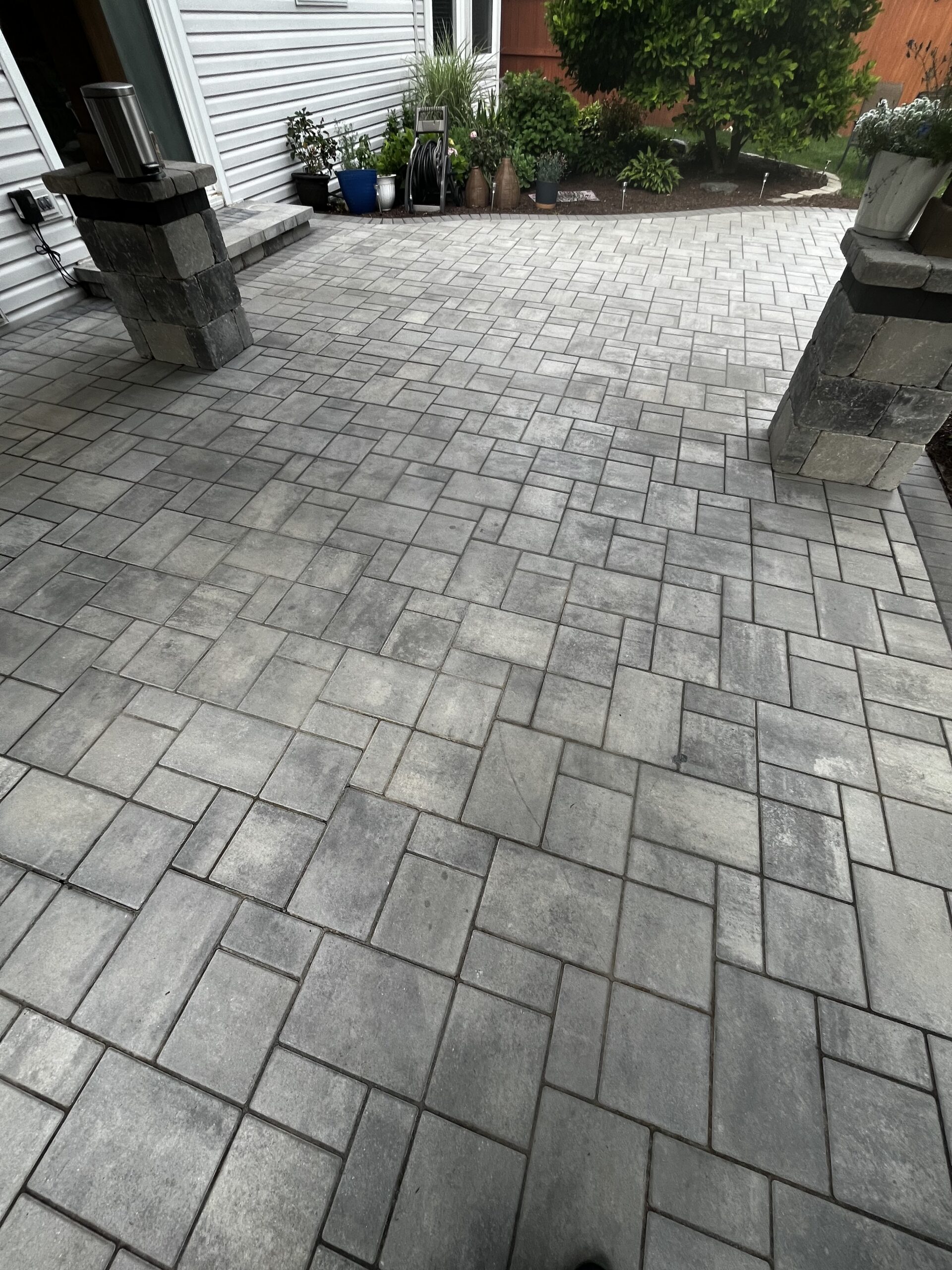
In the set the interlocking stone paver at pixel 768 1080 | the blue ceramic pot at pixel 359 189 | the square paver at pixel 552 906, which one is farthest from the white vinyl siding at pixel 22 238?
the interlocking stone paver at pixel 768 1080

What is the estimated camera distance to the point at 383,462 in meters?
3.63

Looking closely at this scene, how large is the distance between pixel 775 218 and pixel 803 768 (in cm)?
878

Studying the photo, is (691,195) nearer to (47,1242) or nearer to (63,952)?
(63,952)

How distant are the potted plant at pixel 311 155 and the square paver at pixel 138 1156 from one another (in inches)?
352

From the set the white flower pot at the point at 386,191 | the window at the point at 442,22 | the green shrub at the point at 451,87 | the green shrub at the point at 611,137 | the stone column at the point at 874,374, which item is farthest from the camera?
the window at the point at 442,22

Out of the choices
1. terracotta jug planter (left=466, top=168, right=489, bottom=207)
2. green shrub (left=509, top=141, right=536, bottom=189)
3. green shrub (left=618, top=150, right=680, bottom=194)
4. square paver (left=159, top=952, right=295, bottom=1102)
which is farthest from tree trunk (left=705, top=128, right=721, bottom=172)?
square paver (left=159, top=952, right=295, bottom=1102)

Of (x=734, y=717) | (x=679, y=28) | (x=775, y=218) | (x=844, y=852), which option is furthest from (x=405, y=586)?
(x=679, y=28)

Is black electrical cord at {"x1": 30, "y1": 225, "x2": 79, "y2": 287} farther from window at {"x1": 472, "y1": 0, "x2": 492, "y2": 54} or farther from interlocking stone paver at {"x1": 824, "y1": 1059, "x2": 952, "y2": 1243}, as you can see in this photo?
window at {"x1": 472, "y1": 0, "x2": 492, "y2": 54}

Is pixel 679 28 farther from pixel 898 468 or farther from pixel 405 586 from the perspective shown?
pixel 405 586

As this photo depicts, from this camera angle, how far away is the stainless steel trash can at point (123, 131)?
324 cm

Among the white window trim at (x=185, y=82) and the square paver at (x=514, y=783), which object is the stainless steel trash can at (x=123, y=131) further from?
the square paver at (x=514, y=783)

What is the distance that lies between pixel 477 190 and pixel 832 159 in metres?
7.87

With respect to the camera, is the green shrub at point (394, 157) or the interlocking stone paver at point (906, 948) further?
the green shrub at point (394, 157)

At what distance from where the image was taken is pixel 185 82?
5809 millimetres
